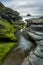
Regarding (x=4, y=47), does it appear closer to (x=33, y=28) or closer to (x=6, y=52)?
(x=6, y=52)

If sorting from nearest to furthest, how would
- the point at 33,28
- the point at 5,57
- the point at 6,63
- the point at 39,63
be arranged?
1. the point at 39,63
2. the point at 6,63
3. the point at 5,57
4. the point at 33,28

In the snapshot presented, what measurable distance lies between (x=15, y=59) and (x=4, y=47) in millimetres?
6189

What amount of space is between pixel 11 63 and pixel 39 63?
Result: 19.8 ft

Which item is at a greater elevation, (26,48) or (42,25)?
(42,25)

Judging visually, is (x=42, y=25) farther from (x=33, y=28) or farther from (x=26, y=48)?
(x=26, y=48)

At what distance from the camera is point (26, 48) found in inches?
1478

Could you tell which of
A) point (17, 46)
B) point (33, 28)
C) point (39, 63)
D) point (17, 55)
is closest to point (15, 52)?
point (17, 55)

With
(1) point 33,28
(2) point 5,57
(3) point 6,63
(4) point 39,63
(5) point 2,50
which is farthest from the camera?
(1) point 33,28

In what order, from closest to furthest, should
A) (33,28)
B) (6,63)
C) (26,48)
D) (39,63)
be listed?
(39,63)
(6,63)
(26,48)
(33,28)

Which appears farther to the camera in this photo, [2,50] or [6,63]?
[2,50]

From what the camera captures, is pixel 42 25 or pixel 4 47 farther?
pixel 42 25

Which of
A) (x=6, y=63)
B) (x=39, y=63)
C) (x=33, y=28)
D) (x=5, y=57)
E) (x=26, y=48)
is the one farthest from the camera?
(x=33, y=28)

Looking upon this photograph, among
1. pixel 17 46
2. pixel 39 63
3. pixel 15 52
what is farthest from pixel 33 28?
pixel 39 63

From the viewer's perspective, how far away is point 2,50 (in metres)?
34.5
